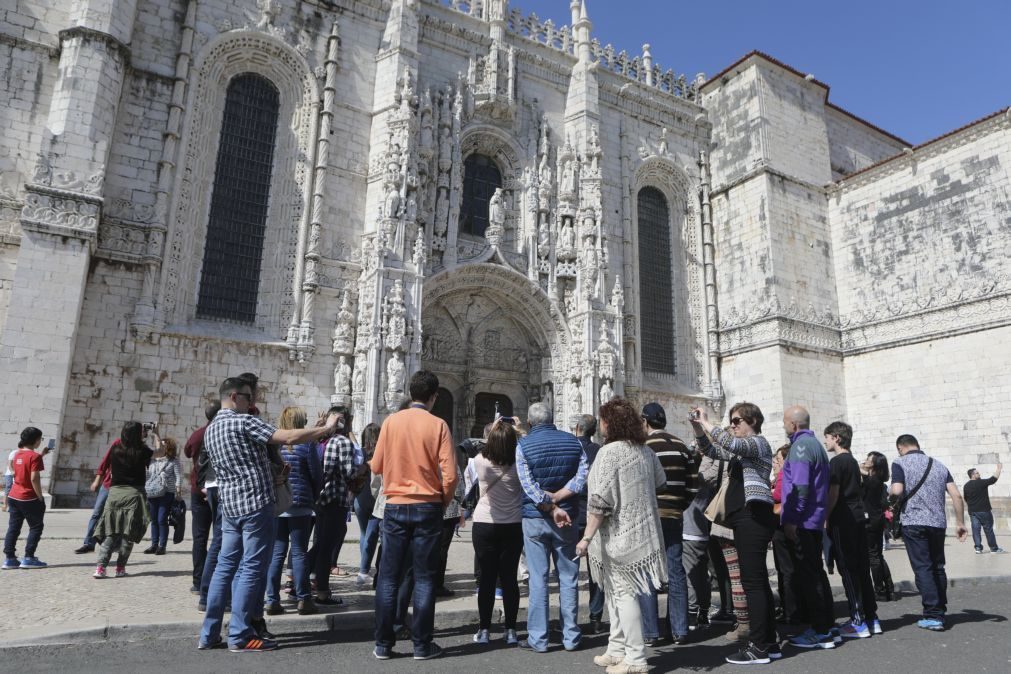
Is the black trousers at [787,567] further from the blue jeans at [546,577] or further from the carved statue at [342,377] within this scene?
the carved statue at [342,377]

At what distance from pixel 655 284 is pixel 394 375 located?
1025cm

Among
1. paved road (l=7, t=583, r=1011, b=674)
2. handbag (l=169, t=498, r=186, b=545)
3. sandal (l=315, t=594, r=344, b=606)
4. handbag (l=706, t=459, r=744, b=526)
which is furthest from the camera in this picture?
handbag (l=169, t=498, r=186, b=545)

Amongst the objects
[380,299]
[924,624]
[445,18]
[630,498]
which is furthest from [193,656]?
[445,18]

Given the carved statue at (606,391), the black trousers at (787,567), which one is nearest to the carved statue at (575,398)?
the carved statue at (606,391)

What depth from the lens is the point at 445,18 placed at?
1870cm

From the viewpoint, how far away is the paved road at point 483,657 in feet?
A: 14.1

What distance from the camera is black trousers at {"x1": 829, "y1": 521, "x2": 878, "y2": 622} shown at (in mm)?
5656

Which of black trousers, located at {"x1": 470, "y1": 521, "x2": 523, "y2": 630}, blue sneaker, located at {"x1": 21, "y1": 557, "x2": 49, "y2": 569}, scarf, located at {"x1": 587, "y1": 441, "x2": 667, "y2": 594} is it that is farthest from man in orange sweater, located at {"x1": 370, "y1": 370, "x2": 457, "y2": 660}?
blue sneaker, located at {"x1": 21, "y1": 557, "x2": 49, "y2": 569}

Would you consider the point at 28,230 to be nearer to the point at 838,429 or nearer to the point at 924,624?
the point at 838,429

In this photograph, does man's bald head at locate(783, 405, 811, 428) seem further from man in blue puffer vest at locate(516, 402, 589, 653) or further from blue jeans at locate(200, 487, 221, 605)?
blue jeans at locate(200, 487, 221, 605)

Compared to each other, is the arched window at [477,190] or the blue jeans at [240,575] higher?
the arched window at [477,190]

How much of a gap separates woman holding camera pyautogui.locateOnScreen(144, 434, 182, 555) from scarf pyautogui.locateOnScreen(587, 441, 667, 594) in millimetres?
6108

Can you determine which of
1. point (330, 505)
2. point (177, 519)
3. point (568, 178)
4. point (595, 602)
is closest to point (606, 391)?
point (568, 178)

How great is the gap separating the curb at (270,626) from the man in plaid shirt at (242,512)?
335 mm
